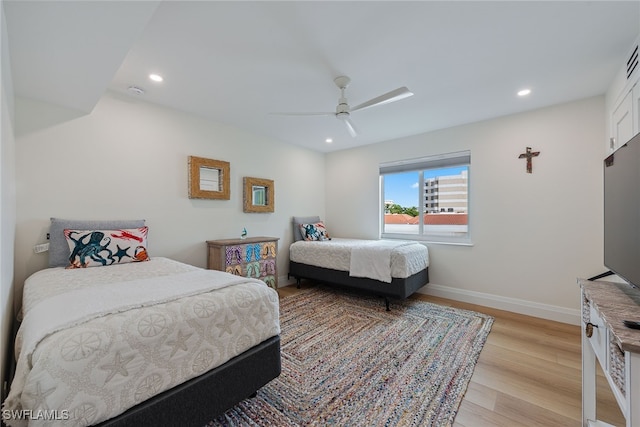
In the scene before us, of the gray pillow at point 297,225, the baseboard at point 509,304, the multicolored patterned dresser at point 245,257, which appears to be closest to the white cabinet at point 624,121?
the baseboard at point 509,304

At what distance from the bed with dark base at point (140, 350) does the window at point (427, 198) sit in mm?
3004

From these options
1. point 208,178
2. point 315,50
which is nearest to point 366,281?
point 208,178

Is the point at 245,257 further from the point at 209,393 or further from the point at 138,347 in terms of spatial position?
the point at 138,347

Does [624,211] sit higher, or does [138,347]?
[624,211]

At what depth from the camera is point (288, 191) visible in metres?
4.27

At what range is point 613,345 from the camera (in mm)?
928

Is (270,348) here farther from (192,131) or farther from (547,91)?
(547,91)

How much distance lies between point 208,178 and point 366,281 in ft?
7.76

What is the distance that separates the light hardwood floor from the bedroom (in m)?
0.76

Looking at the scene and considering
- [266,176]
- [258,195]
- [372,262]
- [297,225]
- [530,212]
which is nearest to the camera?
[530,212]

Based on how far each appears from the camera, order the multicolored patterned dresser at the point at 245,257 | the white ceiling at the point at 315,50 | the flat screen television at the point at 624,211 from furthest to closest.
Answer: the multicolored patterned dresser at the point at 245,257, the white ceiling at the point at 315,50, the flat screen television at the point at 624,211

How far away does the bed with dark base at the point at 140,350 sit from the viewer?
0.87 meters

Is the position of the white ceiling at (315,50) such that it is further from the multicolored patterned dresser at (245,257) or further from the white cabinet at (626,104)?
the multicolored patterned dresser at (245,257)

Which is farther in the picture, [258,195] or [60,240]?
[258,195]
